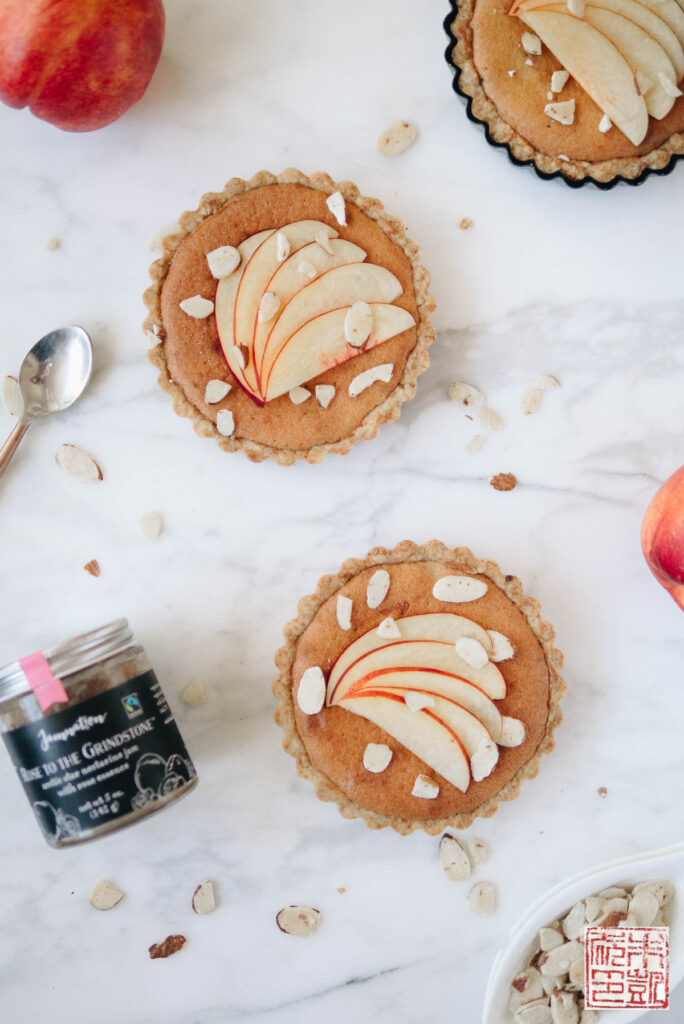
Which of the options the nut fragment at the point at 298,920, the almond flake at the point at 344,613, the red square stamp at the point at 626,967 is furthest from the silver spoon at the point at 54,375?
the red square stamp at the point at 626,967

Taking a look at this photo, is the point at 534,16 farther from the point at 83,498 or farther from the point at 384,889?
the point at 384,889

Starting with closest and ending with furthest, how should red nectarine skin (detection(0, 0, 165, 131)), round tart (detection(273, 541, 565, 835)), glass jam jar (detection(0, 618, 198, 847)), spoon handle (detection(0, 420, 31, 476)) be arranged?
glass jam jar (detection(0, 618, 198, 847)), red nectarine skin (detection(0, 0, 165, 131)), round tart (detection(273, 541, 565, 835)), spoon handle (detection(0, 420, 31, 476))

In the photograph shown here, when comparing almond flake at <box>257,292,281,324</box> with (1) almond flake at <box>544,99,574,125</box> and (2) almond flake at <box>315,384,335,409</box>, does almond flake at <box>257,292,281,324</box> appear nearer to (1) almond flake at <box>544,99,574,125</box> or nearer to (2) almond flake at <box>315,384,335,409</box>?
(2) almond flake at <box>315,384,335,409</box>

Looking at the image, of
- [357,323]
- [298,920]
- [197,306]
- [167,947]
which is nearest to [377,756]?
[298,920]

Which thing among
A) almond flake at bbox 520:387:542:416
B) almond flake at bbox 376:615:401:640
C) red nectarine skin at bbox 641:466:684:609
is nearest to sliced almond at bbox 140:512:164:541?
almond flake at bbox 376:615:401:640

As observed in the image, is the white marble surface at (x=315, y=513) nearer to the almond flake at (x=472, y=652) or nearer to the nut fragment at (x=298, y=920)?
the nut fragment at (x=298, y=920)

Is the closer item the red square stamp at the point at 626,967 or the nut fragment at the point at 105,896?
the red square stamp at the point at 626,967

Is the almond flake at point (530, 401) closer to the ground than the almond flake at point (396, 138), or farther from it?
closer to the ground
